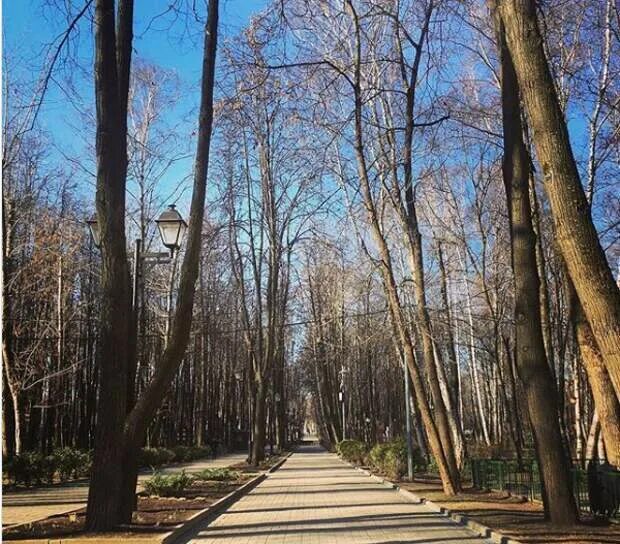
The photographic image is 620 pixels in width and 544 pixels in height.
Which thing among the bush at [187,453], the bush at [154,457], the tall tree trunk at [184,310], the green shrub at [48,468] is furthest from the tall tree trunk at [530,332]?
the bush at [187,453]

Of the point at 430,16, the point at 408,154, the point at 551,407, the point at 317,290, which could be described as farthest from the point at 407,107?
the point at 317,290

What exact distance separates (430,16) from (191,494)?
11.7 metres

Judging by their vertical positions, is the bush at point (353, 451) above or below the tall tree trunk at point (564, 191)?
below

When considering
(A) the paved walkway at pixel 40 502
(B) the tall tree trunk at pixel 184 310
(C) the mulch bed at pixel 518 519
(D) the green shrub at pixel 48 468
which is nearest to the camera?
(C) the mulch bed at pixel 518 519

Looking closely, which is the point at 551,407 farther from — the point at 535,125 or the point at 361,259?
the point at 361,259

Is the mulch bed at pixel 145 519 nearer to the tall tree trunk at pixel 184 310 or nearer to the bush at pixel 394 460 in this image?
the tall tree trunk at pixel 184 310

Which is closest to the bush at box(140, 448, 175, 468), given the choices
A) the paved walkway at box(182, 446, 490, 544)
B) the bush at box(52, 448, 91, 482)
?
the bush at box(52, 448, 91, 482)

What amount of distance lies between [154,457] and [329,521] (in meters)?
20.2

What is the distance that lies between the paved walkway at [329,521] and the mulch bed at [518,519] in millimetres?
523

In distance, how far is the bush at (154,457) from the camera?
30562mm

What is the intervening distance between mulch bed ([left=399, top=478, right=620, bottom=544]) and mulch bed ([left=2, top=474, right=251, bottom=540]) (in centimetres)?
481

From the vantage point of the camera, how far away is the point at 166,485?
638 inches

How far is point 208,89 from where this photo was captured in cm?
1127

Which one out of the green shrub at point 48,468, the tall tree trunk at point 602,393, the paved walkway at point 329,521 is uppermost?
the tall tree trunk at point 602,393
